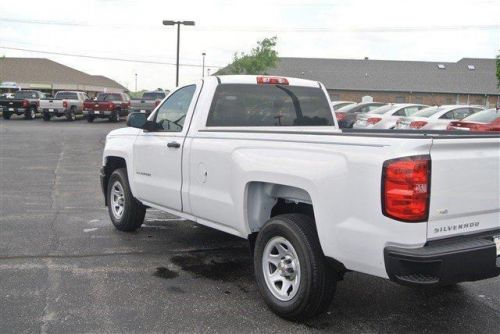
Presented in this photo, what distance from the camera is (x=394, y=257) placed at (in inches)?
125

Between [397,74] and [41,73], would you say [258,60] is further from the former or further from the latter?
[41,73]

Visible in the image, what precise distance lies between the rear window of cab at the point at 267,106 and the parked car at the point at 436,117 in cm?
1161

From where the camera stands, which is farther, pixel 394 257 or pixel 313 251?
pixel 313 251

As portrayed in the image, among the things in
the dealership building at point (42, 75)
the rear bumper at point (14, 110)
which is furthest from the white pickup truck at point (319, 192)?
the dealership building at point (42, 75)

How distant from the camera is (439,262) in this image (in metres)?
3.16

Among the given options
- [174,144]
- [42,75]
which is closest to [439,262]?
[174,144]

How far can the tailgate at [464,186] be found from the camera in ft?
10.5

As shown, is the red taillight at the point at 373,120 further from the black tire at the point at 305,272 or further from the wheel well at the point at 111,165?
the black tire at the point at 305,272

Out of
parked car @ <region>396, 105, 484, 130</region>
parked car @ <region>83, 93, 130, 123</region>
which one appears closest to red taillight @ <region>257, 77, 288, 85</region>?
parked car @ <region>396, 105, 484, 130</region>

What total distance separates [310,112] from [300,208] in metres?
1.60

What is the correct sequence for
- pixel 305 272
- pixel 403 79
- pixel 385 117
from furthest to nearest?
1. pixel 403 79
2. pixel 385 117
3. pixel 305 272

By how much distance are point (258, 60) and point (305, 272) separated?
129 ft

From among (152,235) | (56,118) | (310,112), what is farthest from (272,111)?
(56,118)

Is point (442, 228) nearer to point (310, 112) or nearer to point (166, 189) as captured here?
point (310, 112)
